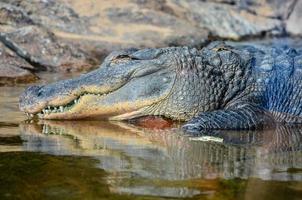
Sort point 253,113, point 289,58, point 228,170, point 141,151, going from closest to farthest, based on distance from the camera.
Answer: point 228,170 → point 141,151 → point 253,113 → point 289,58

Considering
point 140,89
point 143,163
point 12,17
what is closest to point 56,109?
point 140,89

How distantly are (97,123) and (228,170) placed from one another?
7.33 feet

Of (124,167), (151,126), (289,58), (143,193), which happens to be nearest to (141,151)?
(124,167)

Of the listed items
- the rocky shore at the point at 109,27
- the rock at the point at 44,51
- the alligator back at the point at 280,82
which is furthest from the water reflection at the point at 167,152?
the rock at the point at 44,51

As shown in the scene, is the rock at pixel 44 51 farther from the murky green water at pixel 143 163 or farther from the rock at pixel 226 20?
the rock at pixel 226 20

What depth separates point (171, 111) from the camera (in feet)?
17.8

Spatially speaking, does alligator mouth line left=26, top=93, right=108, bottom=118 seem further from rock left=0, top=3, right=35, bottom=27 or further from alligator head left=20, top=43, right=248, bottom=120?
rock left=0, top=3, right=35, bottom=27

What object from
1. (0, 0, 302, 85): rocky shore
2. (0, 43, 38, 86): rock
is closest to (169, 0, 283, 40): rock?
(0, 0, 302, 85): rocky shore

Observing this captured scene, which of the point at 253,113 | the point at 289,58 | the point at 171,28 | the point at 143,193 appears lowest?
the point at 143,193

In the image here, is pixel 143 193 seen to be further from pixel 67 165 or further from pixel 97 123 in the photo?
pixel 97 123

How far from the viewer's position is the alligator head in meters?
5.29

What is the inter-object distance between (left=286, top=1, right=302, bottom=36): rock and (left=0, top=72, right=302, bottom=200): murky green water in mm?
13385

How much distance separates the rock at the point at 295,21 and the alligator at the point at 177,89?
40.9 ft

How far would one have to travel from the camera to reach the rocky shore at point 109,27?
9102 mm
